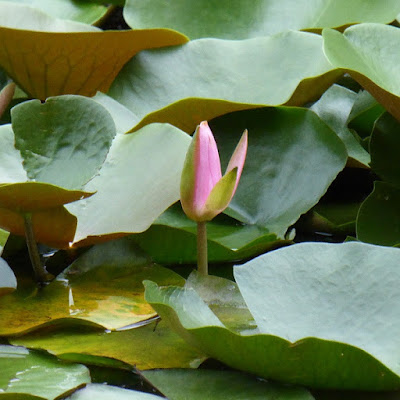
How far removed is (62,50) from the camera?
1.09 m

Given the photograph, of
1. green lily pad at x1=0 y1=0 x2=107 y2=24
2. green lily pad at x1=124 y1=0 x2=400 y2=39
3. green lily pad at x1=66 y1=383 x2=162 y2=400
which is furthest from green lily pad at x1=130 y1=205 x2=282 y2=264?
green lily pad at x1=0 y1=0 x2=107 y2=24

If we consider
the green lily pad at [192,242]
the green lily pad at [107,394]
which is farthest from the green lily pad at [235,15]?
the green lily pad at [107,394]

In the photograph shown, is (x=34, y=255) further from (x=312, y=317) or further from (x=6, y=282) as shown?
(x=312, y=317)

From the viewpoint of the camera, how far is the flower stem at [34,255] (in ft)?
2.64

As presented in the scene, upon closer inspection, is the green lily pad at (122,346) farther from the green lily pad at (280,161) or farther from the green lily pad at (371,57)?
the green lily pad at (371,57)

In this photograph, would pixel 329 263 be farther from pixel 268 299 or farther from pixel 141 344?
pixel 141 344

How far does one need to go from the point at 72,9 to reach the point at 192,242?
75cm

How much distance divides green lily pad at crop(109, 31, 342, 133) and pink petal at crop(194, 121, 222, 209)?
0.80 ft

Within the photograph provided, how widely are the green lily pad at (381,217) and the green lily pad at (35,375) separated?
41 centimetres

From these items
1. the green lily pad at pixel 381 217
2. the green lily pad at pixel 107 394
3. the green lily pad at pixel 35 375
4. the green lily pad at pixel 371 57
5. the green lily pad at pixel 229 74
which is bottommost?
Answer: the green lily pad at pixel 35 375

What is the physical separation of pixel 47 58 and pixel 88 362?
551 mm

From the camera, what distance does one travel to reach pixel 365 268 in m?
0.70

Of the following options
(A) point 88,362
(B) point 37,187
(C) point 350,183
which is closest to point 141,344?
(A) point 88,362

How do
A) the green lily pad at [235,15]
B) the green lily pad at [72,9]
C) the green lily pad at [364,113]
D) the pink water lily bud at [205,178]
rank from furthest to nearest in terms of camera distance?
1. the green lily pad at [72,9]
2. the green lily pad at [235,15]
3. the green lily pad at [364,113]
4. the pink water lily bud at [205,178]
